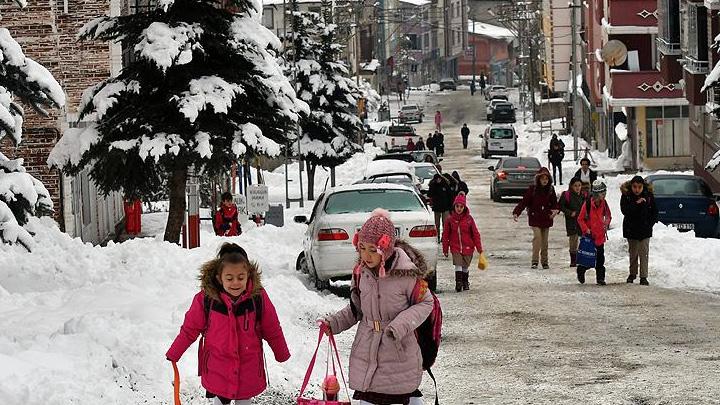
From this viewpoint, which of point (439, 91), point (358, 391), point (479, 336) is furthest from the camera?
point (439, 91)

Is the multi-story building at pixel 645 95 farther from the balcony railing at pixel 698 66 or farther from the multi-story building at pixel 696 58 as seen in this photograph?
the balcony railing at pixel 698 66

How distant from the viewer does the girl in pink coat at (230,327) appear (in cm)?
912

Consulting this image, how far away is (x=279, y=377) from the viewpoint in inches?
502

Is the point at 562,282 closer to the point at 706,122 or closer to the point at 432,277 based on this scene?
the point at 432,277

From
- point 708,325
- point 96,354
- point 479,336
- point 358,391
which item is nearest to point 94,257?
point 479,336

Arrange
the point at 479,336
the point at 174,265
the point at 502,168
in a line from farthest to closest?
1. the point at 502,168
2. the point at 174,265
3. the point at 479,336

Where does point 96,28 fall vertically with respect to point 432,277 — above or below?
above

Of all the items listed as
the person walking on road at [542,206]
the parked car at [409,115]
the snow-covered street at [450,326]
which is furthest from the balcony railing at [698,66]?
the parked car at [409,115]

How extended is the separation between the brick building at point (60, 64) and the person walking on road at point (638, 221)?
13.6 m

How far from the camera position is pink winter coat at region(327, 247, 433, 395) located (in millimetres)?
8977

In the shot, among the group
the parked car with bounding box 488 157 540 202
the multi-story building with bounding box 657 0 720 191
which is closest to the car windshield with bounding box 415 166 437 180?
the parked car with bounding box 488 157 540 202

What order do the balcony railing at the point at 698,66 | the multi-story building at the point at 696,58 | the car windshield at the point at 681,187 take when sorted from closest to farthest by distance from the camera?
1. the car windshield at the point at 681,187
2. the multi-story building at the point at 696,58
3. the balcony railing at the point at 698,66

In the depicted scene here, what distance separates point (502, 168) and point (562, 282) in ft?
90.2

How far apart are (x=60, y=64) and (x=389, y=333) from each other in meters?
25.2
